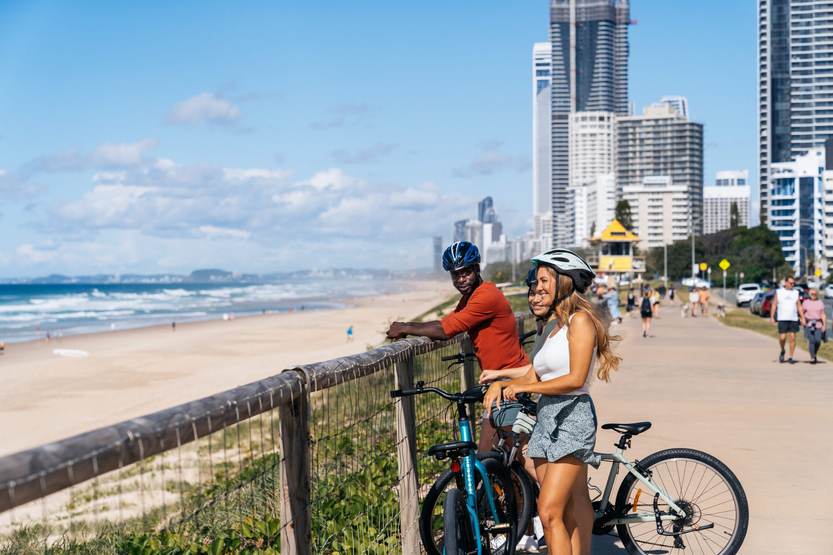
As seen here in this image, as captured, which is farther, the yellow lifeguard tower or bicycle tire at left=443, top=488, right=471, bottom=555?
the yellow lifeguard tower

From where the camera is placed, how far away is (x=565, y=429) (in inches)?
153

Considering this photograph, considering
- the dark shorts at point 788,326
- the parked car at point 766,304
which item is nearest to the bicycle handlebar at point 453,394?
the dark shorts at point 788,326

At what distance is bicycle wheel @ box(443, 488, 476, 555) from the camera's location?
3.82 meters

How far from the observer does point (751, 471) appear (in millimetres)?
7297

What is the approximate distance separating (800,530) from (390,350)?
3282 millimetres

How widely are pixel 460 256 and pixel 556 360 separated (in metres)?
1.04

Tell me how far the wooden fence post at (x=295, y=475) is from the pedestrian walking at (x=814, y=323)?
50.5 feet

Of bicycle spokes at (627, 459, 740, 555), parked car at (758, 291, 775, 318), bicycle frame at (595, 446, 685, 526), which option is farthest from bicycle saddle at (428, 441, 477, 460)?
parked car at (758, 291, 775, 318)

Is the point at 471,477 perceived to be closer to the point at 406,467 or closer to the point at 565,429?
the point at 565,429

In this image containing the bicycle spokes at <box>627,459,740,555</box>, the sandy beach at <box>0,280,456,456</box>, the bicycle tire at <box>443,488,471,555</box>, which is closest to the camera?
the bicycle tire at <box>443,488,471,555</box>

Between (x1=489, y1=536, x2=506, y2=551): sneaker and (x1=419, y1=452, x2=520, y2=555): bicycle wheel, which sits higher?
(x1=419, y1=452, x2=520, y2=555): bicycle wheel

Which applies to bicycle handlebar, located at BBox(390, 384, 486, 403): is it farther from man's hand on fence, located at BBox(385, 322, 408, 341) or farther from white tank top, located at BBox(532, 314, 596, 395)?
man's hand on fence, located at BBox(385, 322, 408, 341)

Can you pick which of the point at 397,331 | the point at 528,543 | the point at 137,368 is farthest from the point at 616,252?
the point at 397,331

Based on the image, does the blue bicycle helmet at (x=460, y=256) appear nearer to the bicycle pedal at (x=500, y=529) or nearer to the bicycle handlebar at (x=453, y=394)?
the bicycle handlebar at (x=453, y=394)
